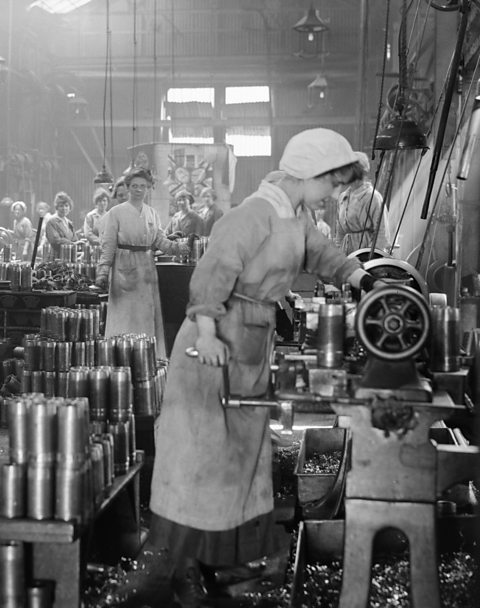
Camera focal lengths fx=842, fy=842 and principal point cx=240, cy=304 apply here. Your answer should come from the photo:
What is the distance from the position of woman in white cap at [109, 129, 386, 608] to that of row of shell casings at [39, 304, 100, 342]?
2192 mm

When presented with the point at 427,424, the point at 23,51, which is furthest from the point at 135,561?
the point at 23,51

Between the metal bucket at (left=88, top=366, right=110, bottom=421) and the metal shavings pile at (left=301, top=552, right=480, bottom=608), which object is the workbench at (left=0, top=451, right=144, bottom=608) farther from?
the metal shavings pile at (left=301, top=552, right=480, bottom=608)

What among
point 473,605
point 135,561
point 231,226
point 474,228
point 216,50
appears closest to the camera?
point 231,226

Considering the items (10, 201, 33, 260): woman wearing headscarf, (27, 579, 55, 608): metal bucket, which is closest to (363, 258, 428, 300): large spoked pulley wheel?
(27, 579, 55, 608): metal bucket

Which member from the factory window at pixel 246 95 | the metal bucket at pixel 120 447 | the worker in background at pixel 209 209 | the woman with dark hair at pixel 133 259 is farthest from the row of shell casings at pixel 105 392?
the factory window at pixel 246 95

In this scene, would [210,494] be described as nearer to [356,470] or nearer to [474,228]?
[356,470]

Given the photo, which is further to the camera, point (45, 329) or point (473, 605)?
point (45, 329)

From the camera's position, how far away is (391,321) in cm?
265

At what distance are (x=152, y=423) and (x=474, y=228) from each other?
490 cm

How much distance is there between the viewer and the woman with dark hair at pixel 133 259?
729 centimetres

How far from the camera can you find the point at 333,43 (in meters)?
23.5

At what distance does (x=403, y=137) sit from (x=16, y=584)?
15.9 ft

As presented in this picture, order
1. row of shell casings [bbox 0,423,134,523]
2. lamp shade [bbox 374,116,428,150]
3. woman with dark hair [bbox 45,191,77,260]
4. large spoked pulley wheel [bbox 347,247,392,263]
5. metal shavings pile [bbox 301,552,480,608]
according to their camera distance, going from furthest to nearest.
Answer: woman with dark hair [bbox 45,191,77,260] < lamp shade [bbox 374,116,428,150] < large spoked pulley wheel [bbox 347,247,392,263] < metal shavings pile [bbox 301,552,480,608] < row of shell casings [bbox 0,423,134,523]

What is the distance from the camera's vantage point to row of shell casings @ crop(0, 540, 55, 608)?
2875 millimetres
